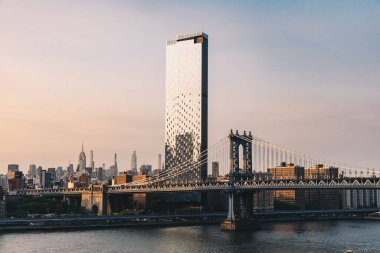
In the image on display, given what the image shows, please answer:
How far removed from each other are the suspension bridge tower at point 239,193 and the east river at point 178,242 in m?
4.88

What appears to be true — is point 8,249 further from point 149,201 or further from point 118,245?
point 149,201

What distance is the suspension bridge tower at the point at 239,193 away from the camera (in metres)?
120

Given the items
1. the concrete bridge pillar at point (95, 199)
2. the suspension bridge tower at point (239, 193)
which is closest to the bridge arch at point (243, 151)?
the suspension bridge tower at point (239, 193)

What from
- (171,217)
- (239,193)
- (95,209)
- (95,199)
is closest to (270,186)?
(239,193)

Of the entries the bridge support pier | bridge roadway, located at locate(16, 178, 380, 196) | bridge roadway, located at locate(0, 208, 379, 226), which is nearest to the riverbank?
bridge roadway, located at locate(0, 208, 379, 226)

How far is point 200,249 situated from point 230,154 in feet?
140

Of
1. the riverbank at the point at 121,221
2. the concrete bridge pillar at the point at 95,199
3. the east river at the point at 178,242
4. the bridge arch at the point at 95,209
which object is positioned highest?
the concrete bridge pillar at the point at 95,199

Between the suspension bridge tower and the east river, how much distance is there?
488 centimetres

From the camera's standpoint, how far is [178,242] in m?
95.1

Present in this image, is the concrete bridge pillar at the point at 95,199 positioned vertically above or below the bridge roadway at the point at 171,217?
above

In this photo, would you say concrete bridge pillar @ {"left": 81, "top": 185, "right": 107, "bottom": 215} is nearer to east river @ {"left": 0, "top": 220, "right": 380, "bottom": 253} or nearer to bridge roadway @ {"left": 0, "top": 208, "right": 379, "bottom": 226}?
bridge roadway @ {"left": 0, "top": 208, "right": 379, "bottom": 226}

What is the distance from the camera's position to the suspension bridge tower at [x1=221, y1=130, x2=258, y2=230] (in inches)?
4717

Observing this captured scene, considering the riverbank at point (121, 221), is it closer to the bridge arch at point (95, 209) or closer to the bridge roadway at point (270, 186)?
the bridge roadway at point (270, 186)

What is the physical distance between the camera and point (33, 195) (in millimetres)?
189500
